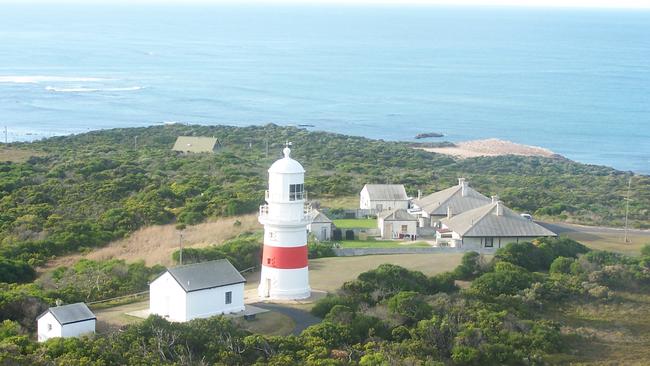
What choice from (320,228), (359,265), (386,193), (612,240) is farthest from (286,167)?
(386,193)

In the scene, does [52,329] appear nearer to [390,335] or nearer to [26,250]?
[390,335]

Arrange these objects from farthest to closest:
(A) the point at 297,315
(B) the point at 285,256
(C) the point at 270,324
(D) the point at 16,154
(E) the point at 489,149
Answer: (E) the point at 489,149 → (D) the point at 16,154 → (B) the point at 285,256 → (A) the point at 297,315 → (C) the point at 270,324

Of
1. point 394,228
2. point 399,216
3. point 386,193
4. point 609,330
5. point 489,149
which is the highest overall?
point 489,149

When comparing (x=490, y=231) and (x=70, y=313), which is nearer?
(x=70, y=313)

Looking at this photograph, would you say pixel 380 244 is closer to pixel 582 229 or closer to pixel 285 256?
pixel 582 229

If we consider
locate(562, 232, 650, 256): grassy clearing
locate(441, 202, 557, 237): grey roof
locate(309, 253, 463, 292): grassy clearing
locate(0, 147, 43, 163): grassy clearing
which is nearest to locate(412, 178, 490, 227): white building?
locate(441, 202, 557, 237): grey roof

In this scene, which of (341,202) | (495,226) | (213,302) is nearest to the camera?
(213,302)

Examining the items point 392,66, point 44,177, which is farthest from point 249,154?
point 392,66
